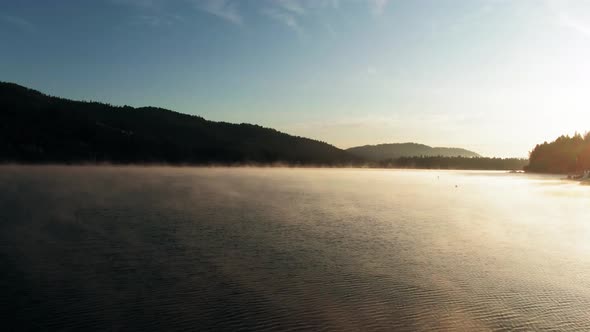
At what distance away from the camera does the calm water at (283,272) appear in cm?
1647

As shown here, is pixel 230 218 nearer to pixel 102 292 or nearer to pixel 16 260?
pixel 16 260

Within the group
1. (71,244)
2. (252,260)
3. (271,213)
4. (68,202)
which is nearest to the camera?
(252,260)

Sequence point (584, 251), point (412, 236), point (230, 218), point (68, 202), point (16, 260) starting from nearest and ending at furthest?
point (16, 260) → point (584, 251) → point (412, 236) → point (230, 218) → point (68, 202)

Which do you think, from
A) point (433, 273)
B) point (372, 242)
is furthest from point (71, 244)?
point (433, 273)

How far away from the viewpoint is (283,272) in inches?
906

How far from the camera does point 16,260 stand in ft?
78.2

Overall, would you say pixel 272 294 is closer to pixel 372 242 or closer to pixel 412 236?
pixel 372 242

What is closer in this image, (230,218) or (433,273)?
(433,273)

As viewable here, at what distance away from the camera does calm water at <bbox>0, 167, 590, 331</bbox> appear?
16.5 m

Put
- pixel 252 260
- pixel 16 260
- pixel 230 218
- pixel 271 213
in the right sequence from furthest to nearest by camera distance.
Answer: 1. pixel 271 213
2. pixel 230 218
3. pixel 252 260
4. pixel 16 260

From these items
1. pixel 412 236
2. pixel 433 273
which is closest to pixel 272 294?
pixel 433 273

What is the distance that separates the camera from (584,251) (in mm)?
31875

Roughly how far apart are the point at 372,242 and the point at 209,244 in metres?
11.9

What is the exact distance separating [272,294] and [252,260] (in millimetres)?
6536
